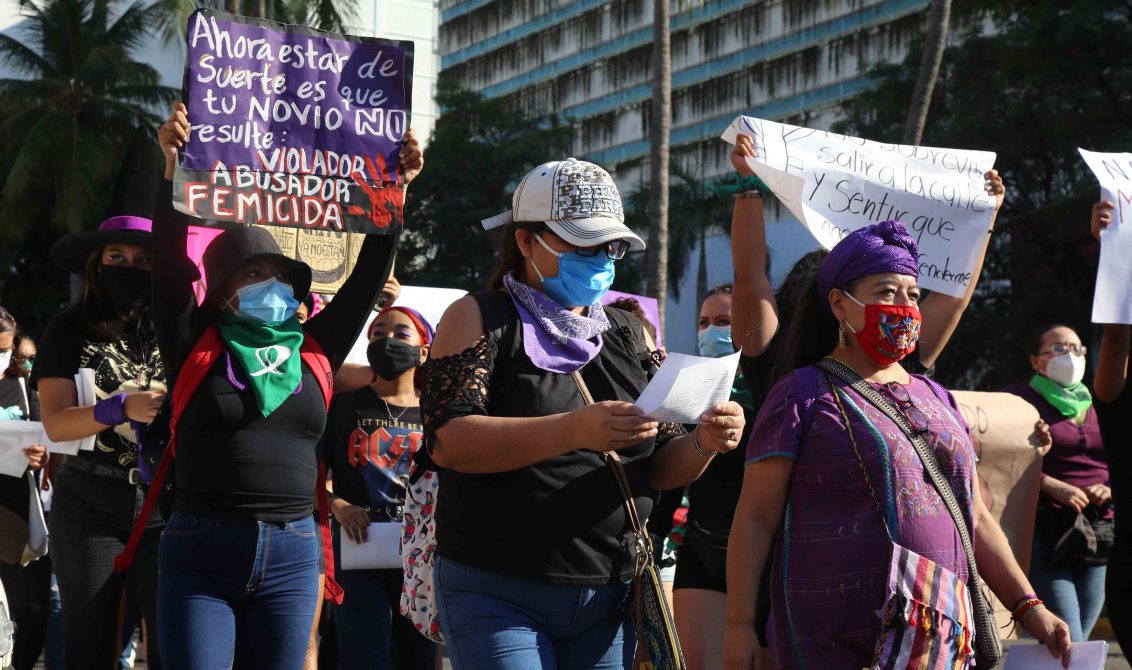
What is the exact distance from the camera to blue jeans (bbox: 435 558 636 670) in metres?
3.42

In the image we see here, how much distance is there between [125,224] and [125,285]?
269 mm

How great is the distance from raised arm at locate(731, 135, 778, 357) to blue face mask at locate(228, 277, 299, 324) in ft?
4.78

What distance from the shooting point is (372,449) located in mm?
6609

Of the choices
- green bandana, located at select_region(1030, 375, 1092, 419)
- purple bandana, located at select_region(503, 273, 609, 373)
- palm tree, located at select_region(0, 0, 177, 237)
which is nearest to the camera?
purple bandana, located at select_region(503, 273, 609, 373)

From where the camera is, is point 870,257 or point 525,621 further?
point 870,257

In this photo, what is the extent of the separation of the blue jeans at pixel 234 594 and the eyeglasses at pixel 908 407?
5.95ft

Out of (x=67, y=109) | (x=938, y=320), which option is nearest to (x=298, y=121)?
(x=938, y=320)

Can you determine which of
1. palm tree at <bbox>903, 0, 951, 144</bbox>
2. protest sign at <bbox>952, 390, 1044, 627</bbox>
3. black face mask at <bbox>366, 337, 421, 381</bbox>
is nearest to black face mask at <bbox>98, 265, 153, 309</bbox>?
black face mask at <bbox>366, 337, 421, 381</bbox>

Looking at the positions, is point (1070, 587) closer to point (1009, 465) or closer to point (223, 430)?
point (1009, 465)

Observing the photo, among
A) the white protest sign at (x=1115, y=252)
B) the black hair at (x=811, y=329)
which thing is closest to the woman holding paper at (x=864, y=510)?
the black hair at (x=811, y=329)

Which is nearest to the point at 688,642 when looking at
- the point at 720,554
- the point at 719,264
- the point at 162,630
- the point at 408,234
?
the point at 720,554

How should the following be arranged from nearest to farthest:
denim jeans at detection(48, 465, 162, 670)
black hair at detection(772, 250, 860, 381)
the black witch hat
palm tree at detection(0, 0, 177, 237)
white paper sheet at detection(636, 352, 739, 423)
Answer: white paper sheet at detection(636, 352, 739, 423)
black hair at detection(772, 250, 860, 381)
denim jeans at detection(48, 465, 162, 670)
the black witch hat
palm tree at detection(0, 0, 177, 237)

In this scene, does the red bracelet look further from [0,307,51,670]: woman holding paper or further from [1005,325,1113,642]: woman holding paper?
[0,307,51,670]: woman holding paper

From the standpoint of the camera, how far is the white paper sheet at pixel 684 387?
10.5 feet
